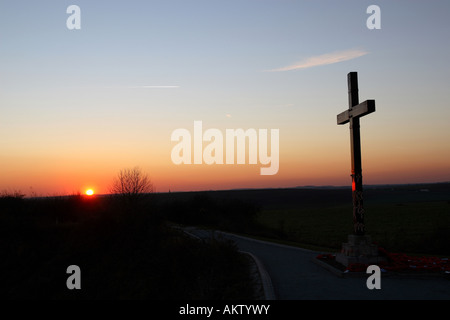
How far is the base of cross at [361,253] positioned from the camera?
39.4 feet

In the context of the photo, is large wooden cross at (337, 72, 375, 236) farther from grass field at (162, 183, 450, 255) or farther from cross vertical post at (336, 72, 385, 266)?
grass field at (162, 183, 450, 255)

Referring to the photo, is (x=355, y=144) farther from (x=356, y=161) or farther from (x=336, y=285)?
(x=336, y=285)

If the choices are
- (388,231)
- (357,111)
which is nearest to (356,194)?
(357,111)

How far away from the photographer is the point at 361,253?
12.2 metres

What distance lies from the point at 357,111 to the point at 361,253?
4.27 meters

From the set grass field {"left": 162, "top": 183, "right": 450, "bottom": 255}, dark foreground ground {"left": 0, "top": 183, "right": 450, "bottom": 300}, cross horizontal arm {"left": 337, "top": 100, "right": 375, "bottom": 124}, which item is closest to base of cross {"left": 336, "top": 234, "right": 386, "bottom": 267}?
dark foreground ground {"left": 0, "top": 183, "right": 450, "bottom": 300}

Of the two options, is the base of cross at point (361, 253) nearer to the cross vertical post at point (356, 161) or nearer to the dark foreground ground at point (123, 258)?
the cross vertical post at point (356, 161)

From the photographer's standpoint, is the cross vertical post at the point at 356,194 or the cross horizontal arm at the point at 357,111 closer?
the cross horizontal arm at the point at 357,111

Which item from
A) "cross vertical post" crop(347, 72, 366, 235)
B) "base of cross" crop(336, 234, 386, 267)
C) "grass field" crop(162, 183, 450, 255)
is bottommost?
"grass field" crop(162, 183, 450, 255)

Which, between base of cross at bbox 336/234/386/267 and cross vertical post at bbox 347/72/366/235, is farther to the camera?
cross vertical post at bbox 347/72/366/235

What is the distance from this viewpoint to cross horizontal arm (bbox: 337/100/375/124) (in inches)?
464

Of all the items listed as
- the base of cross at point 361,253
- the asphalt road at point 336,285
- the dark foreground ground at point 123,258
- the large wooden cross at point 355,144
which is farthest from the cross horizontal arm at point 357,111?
the dark foreground ground at point 123,258

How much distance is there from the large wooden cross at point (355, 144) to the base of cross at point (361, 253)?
0.85ft
